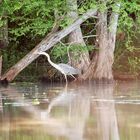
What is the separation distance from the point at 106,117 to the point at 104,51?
966 centimetres

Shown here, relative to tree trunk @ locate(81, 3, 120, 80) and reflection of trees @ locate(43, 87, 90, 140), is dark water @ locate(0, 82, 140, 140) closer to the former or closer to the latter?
reflection of trees @ locate(43, 87, 90, 140)

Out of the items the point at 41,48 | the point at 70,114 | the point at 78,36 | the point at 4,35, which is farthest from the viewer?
the point at 4,35

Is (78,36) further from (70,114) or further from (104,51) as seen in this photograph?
(70,114)

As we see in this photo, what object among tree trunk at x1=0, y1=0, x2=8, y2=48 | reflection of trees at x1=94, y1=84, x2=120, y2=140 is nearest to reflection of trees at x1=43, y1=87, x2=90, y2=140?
reflection of trees at x1=94, y1=84, x2=120, y2=140

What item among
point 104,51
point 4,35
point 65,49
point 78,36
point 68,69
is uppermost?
point 4,35

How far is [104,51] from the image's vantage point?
1978 centimetres

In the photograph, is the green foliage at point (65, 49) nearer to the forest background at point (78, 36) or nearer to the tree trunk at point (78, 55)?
the forest background at point (78, 36)

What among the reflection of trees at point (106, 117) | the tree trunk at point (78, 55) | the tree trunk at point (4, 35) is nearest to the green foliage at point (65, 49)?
the tree trunk at point (78, 55)

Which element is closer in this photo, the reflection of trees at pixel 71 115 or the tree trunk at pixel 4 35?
the reflection of trees at pixel 71 115

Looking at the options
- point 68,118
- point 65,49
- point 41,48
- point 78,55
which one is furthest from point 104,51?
point 68,118

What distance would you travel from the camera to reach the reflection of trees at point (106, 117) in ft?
28.2

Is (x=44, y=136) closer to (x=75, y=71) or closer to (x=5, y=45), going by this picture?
(x=75, y=71)

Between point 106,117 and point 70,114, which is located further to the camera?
point 70,114

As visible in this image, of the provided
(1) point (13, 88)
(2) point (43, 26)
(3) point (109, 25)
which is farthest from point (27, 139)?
(3) point (109, 25)
